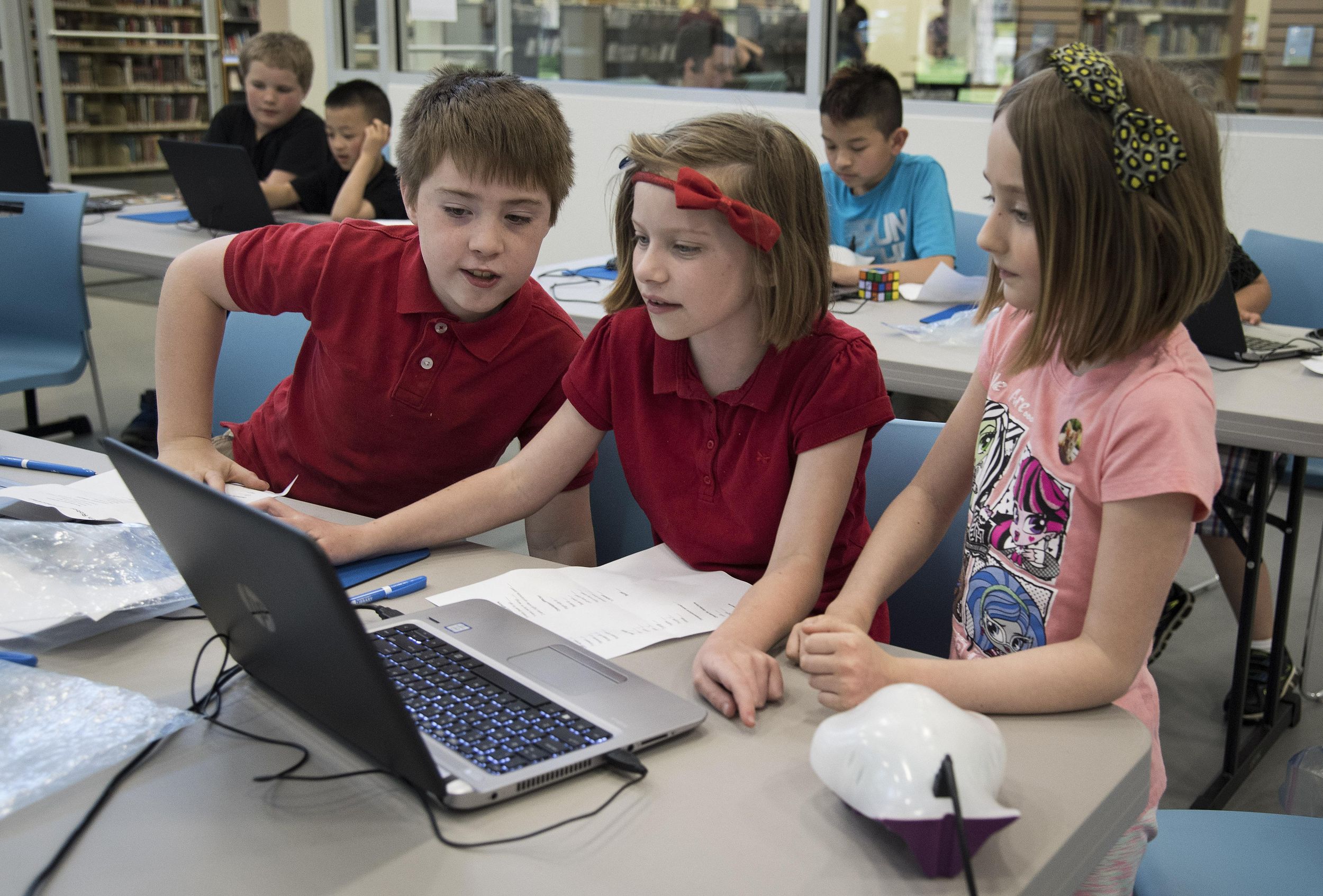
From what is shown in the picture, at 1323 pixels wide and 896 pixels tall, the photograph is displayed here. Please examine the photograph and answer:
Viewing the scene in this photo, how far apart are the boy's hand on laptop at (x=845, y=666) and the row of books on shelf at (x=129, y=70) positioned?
778 cm

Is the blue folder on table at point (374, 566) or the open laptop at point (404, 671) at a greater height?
the open laptop at point (404, 671)

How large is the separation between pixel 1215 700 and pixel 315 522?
1.88 meters

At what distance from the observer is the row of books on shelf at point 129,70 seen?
765 centimetres

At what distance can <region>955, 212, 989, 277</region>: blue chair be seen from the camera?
10.1 ft

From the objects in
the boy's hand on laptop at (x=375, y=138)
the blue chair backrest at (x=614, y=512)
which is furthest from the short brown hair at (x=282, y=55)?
the blue chair backrest at (x=614, y=512)

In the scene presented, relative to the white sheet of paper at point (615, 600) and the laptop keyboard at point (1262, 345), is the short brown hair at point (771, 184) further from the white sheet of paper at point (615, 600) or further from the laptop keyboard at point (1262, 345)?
the laptop keyboard at point (1262, 345)

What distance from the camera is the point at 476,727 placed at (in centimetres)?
80

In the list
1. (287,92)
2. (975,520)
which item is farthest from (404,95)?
(975,520)

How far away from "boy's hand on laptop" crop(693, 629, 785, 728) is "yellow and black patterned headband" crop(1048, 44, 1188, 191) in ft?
1.60

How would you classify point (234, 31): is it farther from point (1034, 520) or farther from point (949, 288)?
point (1034, 520)

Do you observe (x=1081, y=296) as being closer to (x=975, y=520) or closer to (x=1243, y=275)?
(x=975, y=520)

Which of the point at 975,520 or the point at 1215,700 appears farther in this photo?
the point at 1215,700

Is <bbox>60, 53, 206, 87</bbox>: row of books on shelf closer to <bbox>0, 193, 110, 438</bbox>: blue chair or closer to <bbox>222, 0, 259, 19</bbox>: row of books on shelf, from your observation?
A: <bbox>222, 0, 259, 19</bbox>: row of books on shelf

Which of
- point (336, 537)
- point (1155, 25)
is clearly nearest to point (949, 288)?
point (336, 537)
